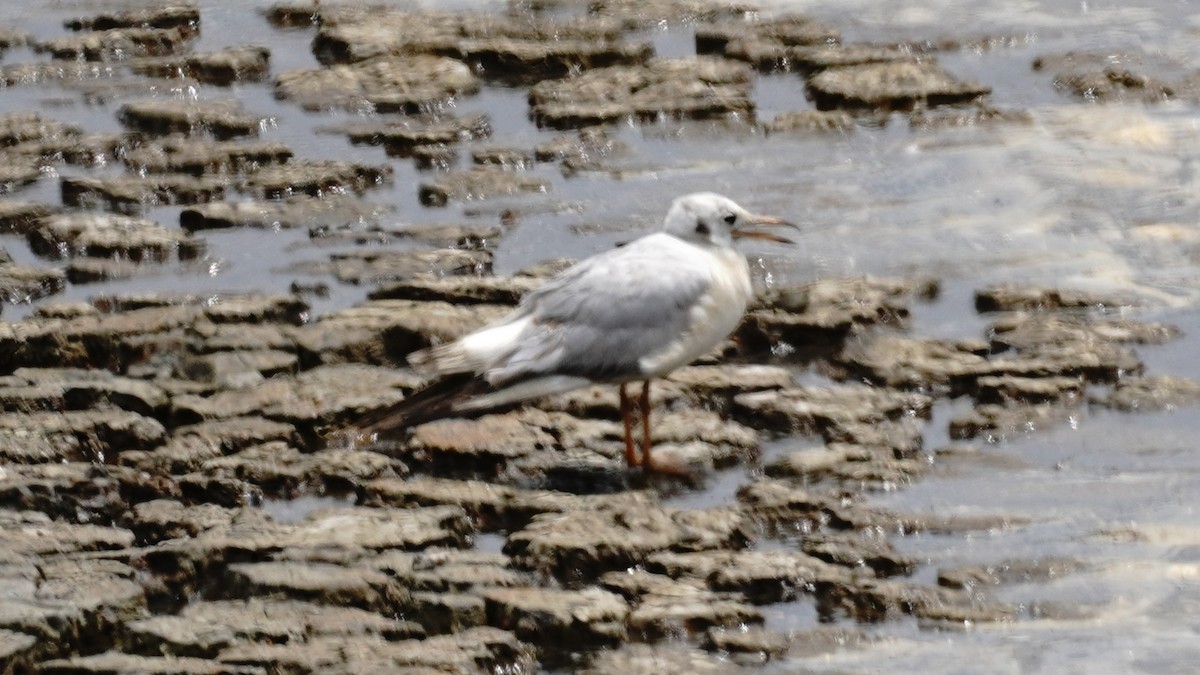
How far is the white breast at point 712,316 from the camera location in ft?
22.6

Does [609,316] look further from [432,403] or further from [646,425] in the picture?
[432,403]

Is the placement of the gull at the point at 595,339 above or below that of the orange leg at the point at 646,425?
above

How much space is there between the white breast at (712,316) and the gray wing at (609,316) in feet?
0.08

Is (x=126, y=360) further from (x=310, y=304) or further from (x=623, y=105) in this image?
(x=623, y=105)

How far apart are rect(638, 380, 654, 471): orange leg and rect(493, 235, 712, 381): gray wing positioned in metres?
0.22

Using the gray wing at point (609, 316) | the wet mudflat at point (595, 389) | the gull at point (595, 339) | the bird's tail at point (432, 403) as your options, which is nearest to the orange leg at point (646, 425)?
the gull at point (595, 339)

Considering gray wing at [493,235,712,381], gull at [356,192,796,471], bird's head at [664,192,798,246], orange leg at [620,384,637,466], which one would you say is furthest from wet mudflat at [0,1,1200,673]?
bird's head at [664,192,798,246]

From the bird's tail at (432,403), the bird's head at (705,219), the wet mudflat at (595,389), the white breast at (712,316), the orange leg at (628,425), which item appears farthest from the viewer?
the bird's head at (705,219)

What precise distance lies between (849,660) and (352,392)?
7.60 feet

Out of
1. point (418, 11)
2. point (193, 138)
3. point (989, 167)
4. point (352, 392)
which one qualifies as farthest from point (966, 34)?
point (352, 392)

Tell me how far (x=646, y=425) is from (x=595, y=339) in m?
0.35

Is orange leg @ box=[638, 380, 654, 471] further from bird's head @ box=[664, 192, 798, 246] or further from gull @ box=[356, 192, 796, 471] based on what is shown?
bird's head @ box=[664, 192, 798, 246]

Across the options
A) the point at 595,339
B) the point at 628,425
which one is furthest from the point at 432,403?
the point at 628,425

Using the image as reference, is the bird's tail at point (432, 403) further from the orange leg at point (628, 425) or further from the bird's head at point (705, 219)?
the bird's head at point (705, 219)
